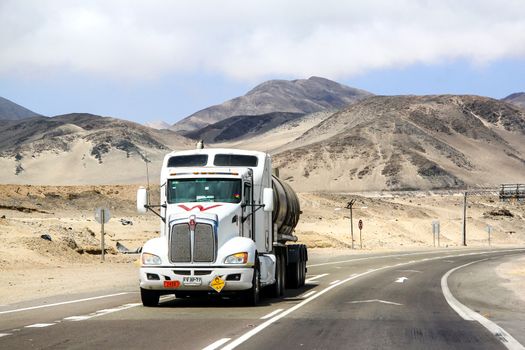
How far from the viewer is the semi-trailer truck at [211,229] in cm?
1970

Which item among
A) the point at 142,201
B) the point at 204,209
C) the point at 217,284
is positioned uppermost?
the point at 142,201

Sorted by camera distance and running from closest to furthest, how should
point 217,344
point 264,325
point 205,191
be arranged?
1. point 217,344
2. point 264,325
3. point 205,191

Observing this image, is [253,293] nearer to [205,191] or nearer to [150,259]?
[150,259]

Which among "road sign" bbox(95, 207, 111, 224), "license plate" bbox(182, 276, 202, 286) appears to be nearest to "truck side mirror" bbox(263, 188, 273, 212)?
"license plate" bbox(182, 276, 202, 286)

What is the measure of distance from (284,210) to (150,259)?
683cm

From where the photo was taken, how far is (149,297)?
20.2 m

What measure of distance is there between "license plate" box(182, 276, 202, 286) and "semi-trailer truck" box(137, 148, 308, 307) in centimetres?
2

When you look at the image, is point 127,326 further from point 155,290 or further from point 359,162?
point 359,162

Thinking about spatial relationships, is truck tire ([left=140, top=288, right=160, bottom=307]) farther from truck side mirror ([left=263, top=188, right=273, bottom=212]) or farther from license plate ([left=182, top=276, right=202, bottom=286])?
truck side mirror ([left=263, top=188, right=273, bottom=212])

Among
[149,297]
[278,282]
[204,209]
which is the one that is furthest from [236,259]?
[278,282]

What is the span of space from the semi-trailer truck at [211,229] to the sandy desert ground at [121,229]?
502 cm

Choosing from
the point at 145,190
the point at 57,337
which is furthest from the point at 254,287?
the point at 57,337

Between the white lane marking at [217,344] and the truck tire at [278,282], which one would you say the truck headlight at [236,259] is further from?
the white lane marking at [217,344]

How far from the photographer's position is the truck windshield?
20656 mm
